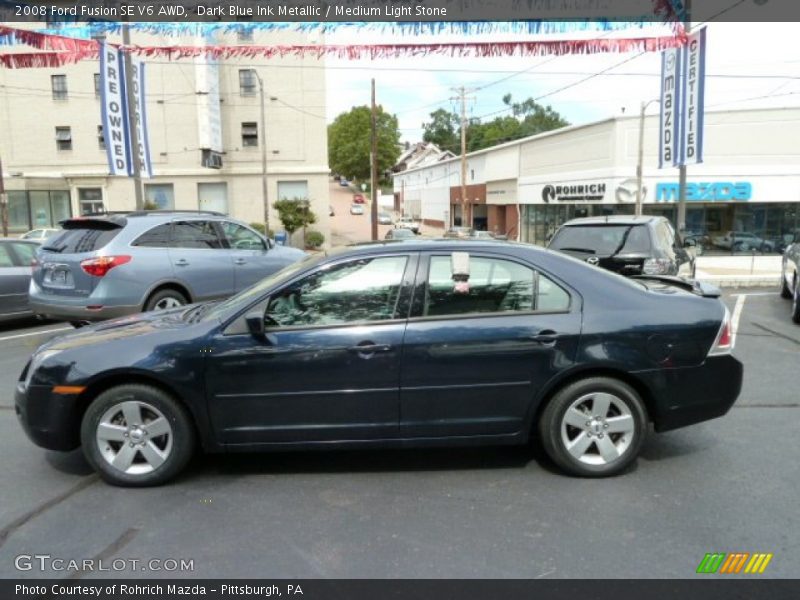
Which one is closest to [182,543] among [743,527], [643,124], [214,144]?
[743,527]

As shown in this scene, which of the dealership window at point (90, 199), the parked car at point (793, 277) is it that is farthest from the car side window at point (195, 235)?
the dealership window at point (90, 199)

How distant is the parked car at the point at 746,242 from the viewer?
88.5 ft

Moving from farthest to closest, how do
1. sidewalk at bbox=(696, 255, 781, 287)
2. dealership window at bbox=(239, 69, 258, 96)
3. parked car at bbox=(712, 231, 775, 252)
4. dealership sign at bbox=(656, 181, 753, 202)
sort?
1. dealership window at bbox=(239, 69, 258, 96)
2. parked car at bbox=(712, 231, 775, 252)
3. dealership sign at bbox=(656, 181, 753, 202)
4. sidewalk at bbox=(696, 255, 781, 287)

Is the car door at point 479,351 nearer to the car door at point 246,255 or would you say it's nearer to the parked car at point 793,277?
the car door at point 246,255

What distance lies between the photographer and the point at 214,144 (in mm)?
32062

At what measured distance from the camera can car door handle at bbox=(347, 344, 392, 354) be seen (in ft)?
12.6

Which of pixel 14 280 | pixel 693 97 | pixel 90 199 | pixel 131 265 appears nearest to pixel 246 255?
pixel 131 265

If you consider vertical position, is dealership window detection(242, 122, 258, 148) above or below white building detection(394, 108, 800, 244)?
above

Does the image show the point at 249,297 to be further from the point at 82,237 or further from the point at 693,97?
the point at 693,97

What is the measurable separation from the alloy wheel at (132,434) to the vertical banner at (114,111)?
1295 centimetres

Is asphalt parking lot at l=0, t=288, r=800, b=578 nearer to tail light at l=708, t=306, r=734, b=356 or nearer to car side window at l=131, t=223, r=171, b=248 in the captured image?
tail light at l=708, t=306, r=734, b=356

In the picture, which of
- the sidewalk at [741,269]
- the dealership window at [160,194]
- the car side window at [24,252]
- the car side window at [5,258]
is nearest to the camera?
the car side window at [5,258]
